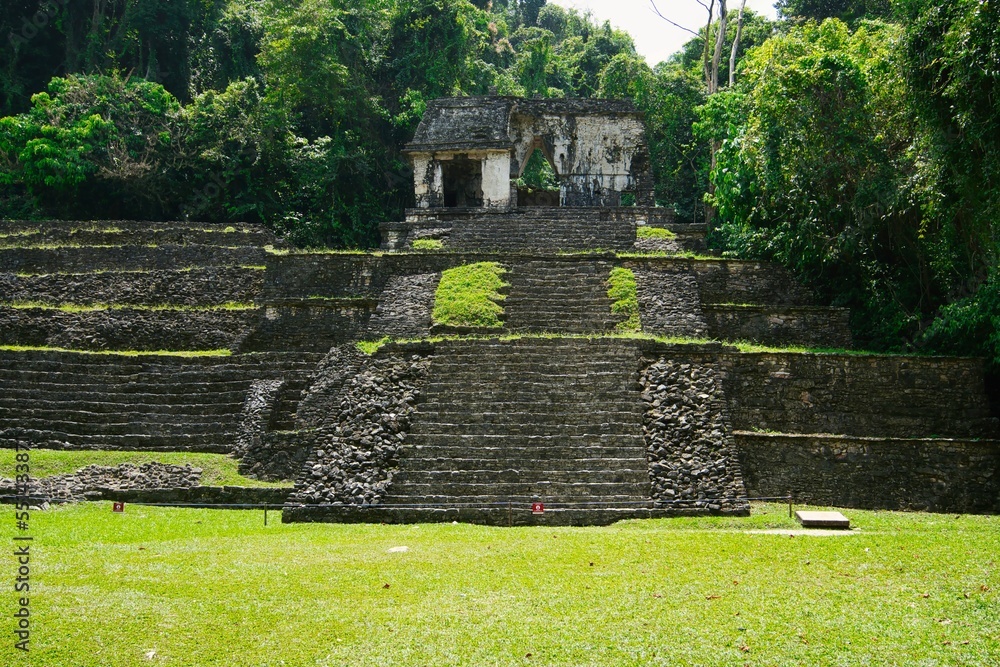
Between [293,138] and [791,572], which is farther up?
[293,138]

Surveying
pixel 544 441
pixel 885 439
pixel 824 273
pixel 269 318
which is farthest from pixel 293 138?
pixel 885 439

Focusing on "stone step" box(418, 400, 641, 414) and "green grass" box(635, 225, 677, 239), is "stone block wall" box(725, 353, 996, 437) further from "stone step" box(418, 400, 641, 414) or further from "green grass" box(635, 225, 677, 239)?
"green grass" box(635, 225, 677, 239)

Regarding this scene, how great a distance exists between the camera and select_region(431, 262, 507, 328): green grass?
1517cm

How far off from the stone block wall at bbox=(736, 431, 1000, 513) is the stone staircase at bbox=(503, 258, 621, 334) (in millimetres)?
3851

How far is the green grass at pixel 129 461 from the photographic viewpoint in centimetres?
1229

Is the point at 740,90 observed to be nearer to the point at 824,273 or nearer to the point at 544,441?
the point at 824,273

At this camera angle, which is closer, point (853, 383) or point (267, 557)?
point (267, 557)

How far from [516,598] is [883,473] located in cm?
639

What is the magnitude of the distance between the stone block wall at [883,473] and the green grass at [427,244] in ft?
29.8

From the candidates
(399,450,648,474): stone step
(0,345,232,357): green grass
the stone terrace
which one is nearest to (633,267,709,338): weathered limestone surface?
the stone terrace

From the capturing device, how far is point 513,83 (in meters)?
34.0

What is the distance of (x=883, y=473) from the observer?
38.7 ft

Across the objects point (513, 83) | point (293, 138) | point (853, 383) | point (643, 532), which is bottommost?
point (643, 532)

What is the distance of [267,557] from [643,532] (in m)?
3.56
